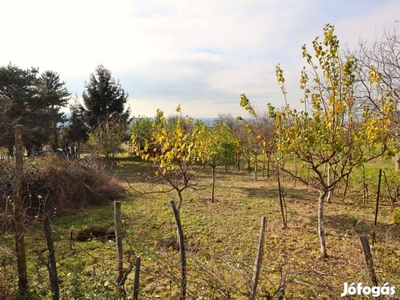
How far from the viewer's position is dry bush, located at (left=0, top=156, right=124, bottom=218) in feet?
24.5

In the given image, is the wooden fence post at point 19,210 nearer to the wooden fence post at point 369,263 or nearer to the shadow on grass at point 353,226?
the wooden fence post at point 369,263

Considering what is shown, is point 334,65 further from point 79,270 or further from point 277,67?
point 79,270

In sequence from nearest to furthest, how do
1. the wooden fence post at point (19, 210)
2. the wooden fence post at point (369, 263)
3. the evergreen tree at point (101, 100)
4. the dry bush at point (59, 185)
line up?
the wooden fence post at point (369, 263), the wooden fence post at point (19, 210), the dry bush at point (59, 185), the evergreen tree at point (101, 100)

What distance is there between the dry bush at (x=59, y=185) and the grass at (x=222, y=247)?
637mm

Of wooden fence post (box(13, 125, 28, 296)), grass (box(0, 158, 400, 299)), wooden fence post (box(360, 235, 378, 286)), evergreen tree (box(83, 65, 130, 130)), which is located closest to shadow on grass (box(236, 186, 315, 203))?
grass (box(0, 158, 400, 299))

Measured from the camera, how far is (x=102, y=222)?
7.00 m

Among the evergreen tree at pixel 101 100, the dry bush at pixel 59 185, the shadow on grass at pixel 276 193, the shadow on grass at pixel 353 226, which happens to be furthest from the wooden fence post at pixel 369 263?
the evergreen tree at pixel 101 100

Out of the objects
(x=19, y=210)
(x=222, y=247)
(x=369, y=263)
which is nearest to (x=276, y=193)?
(x=222, y=247)

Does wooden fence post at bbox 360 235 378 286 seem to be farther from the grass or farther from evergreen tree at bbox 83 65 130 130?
evergreen tree at bbox 83 65 130 130

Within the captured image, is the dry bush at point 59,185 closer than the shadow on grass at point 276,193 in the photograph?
Yes

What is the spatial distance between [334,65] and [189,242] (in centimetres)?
451

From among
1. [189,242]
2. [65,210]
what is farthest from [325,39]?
[65,210]

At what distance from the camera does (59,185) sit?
823 cm

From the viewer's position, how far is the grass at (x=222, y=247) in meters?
3.15
